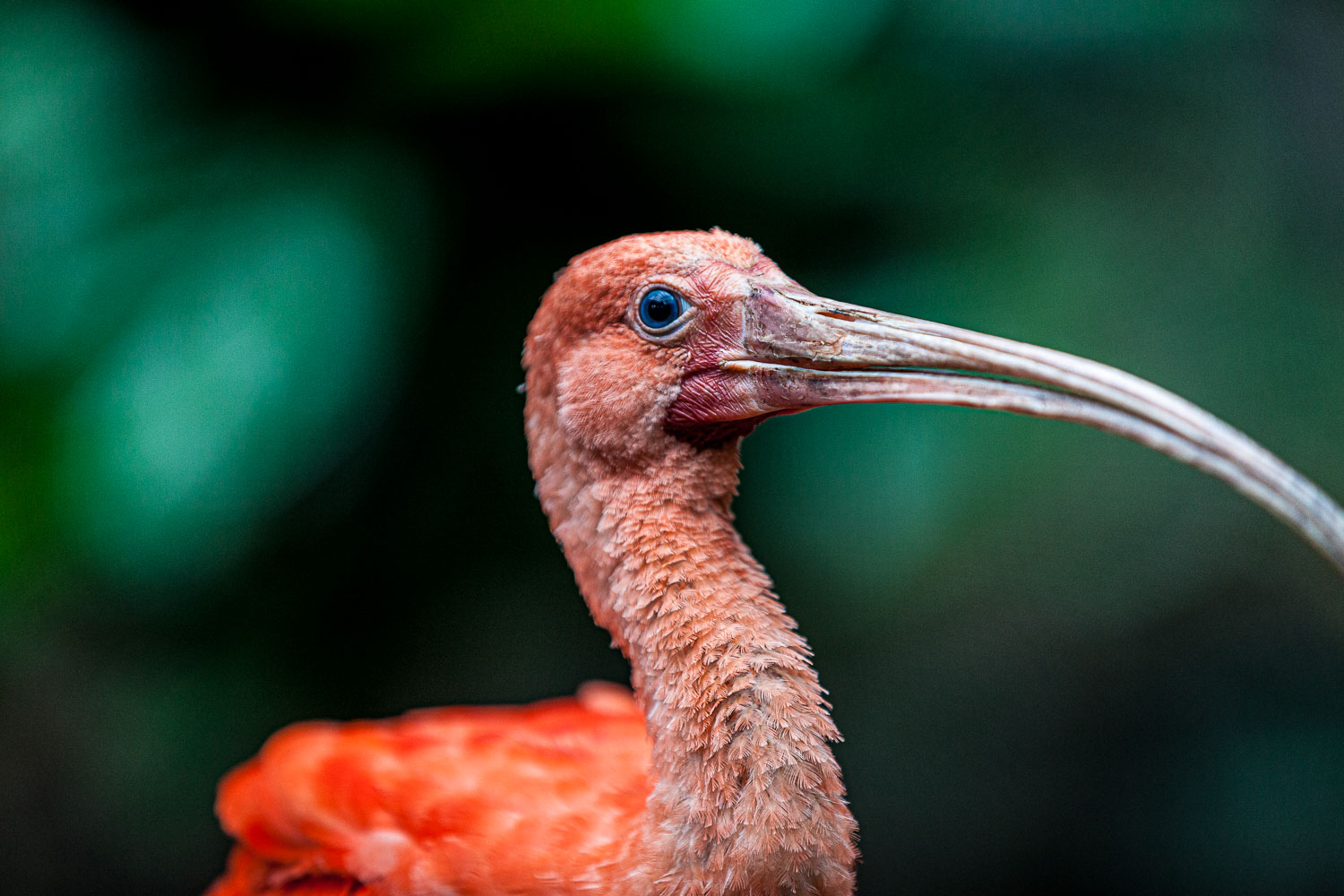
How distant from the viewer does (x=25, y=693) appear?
276cm

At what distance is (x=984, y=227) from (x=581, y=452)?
5.78 ft

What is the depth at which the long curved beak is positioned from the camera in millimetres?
1271

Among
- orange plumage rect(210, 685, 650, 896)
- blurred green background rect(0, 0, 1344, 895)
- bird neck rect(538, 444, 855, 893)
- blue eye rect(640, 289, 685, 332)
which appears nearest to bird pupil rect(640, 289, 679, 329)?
blue eye rect(640, 289, 685, 332)

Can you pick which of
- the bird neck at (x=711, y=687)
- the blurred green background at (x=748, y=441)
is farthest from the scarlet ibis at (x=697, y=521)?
the blurred green background at (x=748, y=441)

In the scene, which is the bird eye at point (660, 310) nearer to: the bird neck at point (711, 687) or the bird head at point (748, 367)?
the bird head at point (748, 367)

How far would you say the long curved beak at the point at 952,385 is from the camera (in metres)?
1.27

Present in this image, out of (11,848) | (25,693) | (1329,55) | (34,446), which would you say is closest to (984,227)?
(1329,55)

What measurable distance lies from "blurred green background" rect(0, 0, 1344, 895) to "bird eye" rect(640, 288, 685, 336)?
1.40 meters

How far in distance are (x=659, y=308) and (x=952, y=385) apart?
1.40ft

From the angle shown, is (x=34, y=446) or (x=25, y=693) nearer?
(x=34, y=446)

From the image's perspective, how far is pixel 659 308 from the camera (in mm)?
1457

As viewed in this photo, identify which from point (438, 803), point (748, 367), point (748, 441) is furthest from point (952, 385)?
point (748, 441)

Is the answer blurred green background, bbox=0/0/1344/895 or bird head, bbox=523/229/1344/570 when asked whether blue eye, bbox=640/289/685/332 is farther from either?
blurred green background, bbox=0/0/1344/895

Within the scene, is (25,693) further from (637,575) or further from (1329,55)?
(1329,55)
